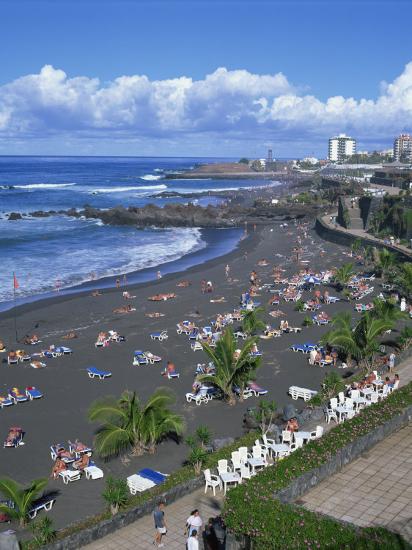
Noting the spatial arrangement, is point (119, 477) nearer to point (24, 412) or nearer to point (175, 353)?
point (24, 412)

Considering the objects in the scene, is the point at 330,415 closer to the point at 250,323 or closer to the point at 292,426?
the point at 292,426

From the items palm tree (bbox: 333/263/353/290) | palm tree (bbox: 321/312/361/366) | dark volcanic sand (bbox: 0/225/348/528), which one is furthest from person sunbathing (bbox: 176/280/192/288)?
palm tree (bbox: 321/312/361/366)

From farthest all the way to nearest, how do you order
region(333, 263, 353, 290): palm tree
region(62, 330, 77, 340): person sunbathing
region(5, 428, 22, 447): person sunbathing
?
1. region(333, 263, 353, 290): palm tree
2. region(62, 330, 77, 340): person sunbathing
3. region(5, 428, 22, 447): person sunbathing

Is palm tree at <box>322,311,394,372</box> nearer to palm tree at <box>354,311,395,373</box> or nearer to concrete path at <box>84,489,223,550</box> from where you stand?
palm tree at <box>354,311,395,373</box>

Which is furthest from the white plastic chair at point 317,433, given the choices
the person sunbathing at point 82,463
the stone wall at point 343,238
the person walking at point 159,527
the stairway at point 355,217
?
the stairway at point 355,217

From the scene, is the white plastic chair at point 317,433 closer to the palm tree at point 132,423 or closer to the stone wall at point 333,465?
the stone wall at point 333,465

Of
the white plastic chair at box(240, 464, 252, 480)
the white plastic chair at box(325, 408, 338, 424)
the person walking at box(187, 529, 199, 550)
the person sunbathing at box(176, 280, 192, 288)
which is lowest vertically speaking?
the person sunbathing at box(176, 280, 192, 288)

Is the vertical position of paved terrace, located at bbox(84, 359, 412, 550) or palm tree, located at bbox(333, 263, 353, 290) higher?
paved terrace, located at bbox(84, 359, 412, 550)
